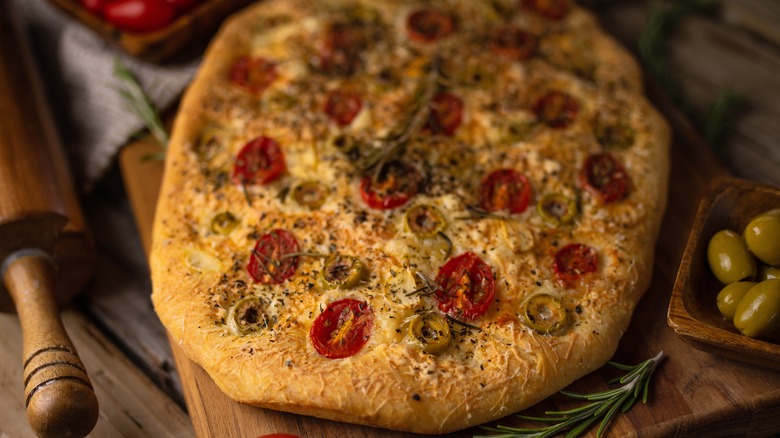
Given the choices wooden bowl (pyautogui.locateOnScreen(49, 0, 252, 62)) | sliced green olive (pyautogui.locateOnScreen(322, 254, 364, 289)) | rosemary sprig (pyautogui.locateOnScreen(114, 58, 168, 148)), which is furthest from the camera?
wooden bowl (pyautogui.locateOnScreen(49, 0, 252, 62))

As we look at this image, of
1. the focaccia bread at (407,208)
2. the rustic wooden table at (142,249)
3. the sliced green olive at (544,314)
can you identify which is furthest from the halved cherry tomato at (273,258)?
the sliced green olive at (544,314)

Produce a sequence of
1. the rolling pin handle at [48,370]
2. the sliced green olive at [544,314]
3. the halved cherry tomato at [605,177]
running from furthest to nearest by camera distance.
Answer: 1. the halved cherry tomato at [605,177]
2. the sliced green olive at [544,314]
3. the rolling pin handle at [48,370]

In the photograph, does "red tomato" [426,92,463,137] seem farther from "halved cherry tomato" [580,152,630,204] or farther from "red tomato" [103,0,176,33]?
"red tomato" [103,0,176,33]

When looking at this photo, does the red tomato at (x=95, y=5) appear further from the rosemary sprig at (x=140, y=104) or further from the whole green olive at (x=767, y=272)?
the whole green olive at (x=767, y=272)

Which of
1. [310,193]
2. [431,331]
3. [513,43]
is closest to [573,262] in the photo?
[431,331]

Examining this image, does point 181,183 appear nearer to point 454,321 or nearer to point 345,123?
point 345,123

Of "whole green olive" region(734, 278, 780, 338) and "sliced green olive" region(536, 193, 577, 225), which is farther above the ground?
"whole green olive" region(734, 278, 780, 338)

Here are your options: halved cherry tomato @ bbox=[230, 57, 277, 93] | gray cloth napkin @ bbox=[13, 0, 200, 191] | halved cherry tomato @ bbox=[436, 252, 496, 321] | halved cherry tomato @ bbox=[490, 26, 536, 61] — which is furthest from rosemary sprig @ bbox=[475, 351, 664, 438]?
gray cloth napkin @ bbox=[13, 0, 200, 191]
